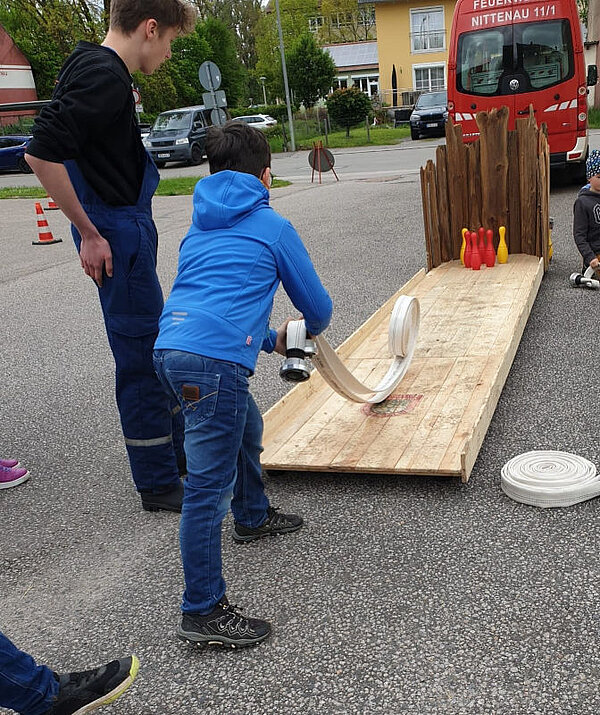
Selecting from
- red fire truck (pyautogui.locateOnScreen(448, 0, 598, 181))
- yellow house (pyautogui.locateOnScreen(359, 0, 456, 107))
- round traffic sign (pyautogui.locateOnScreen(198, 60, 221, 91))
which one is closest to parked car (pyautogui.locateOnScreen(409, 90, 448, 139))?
round traffic sign (pyautogui.locateOnScreen(198, 60, 221, 91))

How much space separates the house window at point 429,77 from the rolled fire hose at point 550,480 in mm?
51088

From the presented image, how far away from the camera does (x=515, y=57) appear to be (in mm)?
13422

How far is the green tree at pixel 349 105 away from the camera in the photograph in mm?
39188

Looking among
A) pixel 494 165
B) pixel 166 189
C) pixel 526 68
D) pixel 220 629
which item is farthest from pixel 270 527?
pixel 166 189

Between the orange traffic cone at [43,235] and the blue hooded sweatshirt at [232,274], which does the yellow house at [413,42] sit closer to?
the orange traffic cone at [43,235]

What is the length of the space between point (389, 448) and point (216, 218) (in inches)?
69.0

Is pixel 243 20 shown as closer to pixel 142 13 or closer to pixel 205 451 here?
pixel 142 13

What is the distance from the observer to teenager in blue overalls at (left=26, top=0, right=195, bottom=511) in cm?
319

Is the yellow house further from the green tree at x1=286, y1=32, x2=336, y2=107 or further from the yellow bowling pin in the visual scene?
the yellow bowling pin

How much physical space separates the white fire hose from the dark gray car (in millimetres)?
23299

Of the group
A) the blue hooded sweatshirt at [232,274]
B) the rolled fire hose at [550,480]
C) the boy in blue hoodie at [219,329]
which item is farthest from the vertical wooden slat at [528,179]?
the blue hooded sweatshirt at [232,274]

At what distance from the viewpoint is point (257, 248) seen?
275 centimetres

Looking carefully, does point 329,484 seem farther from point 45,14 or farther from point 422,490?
point 45,14

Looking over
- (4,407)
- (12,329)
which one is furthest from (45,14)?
(4,407)
